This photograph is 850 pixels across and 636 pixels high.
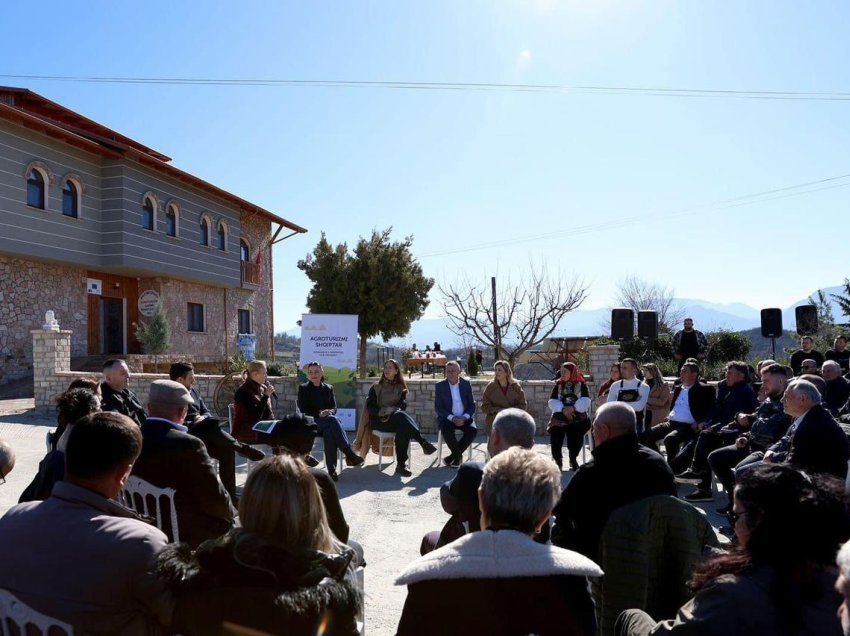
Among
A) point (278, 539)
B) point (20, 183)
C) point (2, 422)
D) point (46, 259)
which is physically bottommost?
point (2, 422)

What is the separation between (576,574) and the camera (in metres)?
1.73

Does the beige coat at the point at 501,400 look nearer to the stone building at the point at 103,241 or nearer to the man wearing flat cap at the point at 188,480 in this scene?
the man wearing flat cap at the point at 188,480

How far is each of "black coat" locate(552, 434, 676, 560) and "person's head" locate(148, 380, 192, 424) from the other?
211 centimetres

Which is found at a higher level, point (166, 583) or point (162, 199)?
point (162, 199)

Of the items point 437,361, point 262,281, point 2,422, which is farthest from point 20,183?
point 437,361

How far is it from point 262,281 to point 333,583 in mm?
26151

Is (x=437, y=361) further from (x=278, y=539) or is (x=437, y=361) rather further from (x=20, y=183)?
(x=278, y=539)

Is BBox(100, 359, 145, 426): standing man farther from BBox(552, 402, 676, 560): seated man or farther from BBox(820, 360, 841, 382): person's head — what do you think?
BBox(820, 360, 841, 382): person's head

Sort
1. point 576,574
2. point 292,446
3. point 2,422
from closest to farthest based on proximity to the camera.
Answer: point 576,574, point 292,446, point 2,422

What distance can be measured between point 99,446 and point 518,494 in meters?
1.35

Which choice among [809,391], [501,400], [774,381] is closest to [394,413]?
[501,400]

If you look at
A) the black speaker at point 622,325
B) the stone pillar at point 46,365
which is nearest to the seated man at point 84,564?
the stone pillar at point 46,365

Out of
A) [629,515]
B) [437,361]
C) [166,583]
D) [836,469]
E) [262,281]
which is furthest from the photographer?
[262,281]

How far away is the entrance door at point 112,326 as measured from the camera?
65.3ft
